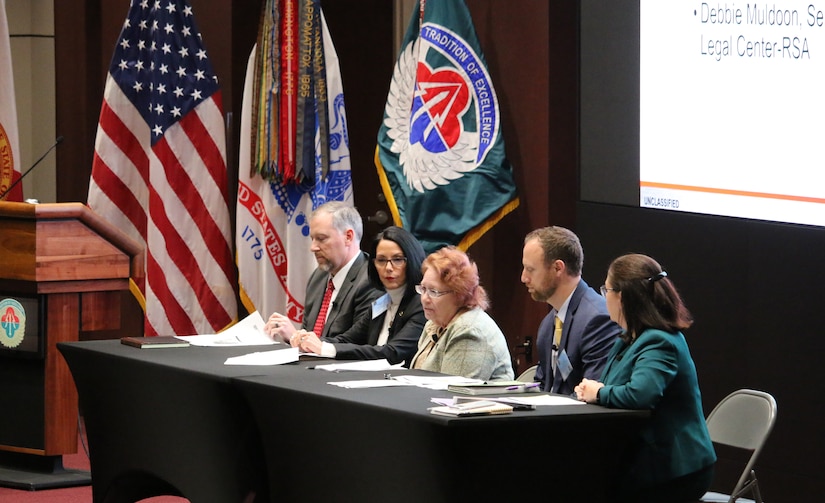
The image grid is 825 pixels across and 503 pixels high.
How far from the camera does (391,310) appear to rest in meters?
5.05

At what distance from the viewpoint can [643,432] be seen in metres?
3.53

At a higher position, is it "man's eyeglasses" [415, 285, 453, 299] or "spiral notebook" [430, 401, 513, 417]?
"man's eyeglasses" [415, 285, 453, 299]

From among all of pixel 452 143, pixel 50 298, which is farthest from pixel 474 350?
pixel 50 298

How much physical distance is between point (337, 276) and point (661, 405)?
218cm

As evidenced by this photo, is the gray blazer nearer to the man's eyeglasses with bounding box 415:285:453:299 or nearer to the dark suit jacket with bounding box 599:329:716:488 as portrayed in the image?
the man's eyeglasses with bounding box 415:285:453:299

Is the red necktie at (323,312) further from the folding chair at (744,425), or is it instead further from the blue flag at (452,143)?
the folding chair at (744,425)

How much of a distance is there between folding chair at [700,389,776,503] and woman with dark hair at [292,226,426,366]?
1237 millimetres

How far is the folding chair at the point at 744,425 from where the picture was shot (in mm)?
3939

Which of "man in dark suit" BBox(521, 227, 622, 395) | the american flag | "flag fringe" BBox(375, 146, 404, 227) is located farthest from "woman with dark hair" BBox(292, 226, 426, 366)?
the american flag

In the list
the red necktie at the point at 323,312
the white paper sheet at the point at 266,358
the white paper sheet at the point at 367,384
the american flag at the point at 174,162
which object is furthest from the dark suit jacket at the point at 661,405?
the american flag at the point at 174,162

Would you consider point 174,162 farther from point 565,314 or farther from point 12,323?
point 565,314

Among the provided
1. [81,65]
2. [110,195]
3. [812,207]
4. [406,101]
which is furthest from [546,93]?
[81,65]

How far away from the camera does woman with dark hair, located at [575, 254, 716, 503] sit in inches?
138

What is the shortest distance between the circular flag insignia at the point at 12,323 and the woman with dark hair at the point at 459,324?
2107mm
